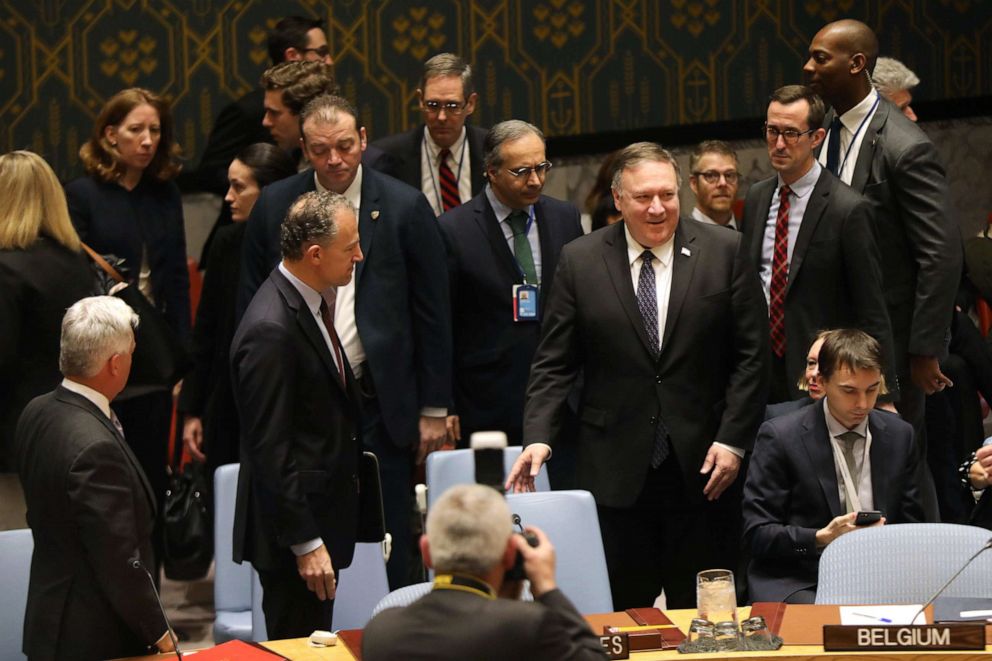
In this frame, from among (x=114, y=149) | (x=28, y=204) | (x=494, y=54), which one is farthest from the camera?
(x=494, y=54)

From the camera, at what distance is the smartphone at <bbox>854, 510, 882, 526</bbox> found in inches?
185

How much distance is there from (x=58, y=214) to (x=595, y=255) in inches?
73.5

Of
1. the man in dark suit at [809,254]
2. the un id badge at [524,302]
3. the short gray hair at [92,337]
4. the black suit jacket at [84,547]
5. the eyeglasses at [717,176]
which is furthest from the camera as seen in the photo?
the eyeglasses at [717,176]

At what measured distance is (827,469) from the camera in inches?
195

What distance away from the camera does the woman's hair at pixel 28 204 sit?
18.5 feet

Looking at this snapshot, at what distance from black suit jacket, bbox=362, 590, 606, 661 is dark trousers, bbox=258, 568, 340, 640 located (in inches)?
59.5

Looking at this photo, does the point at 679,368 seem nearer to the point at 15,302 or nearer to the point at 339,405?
the point at 339,405

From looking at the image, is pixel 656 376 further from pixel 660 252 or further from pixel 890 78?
pixel 890 78

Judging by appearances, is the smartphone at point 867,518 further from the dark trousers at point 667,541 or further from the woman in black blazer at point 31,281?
the woman in black blazer at point 31,281

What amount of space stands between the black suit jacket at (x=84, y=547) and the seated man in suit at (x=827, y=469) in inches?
71.4

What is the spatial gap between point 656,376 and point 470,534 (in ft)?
7.15

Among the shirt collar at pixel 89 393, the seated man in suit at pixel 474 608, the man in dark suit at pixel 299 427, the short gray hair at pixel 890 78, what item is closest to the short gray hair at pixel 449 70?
the short gray hair at pixel 890 78

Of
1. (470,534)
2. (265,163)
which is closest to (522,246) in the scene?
(265,163)

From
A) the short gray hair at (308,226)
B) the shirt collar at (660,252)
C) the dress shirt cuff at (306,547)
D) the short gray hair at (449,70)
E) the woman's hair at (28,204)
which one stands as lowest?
the dress shirt cuff at (306,547)
